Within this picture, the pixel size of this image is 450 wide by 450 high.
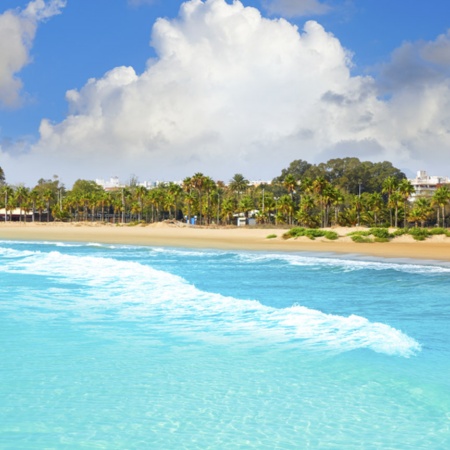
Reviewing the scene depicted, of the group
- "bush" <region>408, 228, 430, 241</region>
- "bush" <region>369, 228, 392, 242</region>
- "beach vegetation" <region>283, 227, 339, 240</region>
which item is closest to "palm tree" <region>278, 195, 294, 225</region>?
"beach vegetation" <region>283, 227, 339, 240</region>

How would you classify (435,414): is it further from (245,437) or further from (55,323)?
(55,323)

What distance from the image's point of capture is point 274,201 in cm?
10262

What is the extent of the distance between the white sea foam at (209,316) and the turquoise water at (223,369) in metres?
0.05

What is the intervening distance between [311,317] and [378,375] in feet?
15.0

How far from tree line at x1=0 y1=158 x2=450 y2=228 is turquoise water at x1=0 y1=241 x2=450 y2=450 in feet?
227

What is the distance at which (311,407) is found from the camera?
752 cm

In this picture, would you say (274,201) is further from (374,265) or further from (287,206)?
(374,265)

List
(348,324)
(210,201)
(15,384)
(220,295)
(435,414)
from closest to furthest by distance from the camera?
(435,414), (15,384), (348,324), (220,295), (210,201)

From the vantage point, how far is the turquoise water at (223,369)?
21.8 ft

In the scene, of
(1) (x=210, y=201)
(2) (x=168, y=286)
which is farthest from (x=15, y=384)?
(1) (x=210, y=201)

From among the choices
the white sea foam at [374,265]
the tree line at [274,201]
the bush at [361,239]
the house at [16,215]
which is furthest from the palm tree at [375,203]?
the house at [16,215]

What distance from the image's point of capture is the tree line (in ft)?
285

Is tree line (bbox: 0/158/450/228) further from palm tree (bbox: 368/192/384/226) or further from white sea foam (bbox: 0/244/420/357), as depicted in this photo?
white sea foam (bbox: 0/244/420/357)

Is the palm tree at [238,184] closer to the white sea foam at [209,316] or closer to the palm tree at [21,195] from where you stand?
the palm tree at [21,195]
